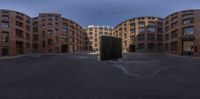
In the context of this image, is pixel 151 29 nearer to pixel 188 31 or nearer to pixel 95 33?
pixel 188 31

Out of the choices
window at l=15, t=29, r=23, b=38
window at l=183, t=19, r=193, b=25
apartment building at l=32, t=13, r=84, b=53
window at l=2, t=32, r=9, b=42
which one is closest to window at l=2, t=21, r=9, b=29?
window at l=2, t=32, r=9, b=42

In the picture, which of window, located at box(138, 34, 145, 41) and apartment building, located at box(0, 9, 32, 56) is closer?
apartment building, located at box(0, 9, 32, 56)

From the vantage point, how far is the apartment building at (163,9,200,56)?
53.8 meters

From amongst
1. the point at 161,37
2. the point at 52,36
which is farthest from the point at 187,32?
the point at 52,36

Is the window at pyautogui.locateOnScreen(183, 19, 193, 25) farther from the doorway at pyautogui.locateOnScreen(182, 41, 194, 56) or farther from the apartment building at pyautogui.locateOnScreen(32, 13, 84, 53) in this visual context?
the apartment building at pyautogui.locateOnScreen(32, 13, 84, 53)

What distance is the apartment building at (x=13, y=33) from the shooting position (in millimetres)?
54156

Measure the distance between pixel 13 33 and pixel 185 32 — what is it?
153ft

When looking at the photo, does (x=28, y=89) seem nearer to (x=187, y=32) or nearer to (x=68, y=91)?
(x=68, y=91)

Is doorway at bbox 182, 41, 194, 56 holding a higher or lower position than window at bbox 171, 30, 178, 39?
lower

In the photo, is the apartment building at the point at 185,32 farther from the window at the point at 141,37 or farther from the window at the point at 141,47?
the window at the point at 141,37

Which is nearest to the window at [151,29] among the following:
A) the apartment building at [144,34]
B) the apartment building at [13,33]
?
the apartment building at [144,34]

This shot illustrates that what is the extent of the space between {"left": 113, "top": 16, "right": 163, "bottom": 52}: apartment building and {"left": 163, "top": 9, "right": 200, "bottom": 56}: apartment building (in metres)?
19.1

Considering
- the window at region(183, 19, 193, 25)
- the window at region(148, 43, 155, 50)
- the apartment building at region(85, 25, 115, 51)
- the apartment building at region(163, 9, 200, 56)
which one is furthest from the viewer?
the apartment building at region(85, 25, 115, 51)

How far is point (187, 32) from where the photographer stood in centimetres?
5772
